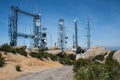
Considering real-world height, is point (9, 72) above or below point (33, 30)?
below

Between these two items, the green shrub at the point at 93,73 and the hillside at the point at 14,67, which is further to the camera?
the hillside at the point at 14,67

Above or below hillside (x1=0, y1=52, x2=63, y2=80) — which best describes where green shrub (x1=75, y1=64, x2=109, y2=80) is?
above

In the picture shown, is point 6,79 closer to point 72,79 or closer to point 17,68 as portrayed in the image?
point 17,68

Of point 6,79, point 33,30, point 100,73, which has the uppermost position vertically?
point 33,30

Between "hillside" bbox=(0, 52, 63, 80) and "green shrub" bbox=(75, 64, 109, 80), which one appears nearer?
"green shrub" bbox=(75, 64, 109, 80)

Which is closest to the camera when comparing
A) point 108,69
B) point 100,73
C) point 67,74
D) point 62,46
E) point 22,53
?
point 100,73

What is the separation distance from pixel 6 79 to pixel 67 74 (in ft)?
18.2

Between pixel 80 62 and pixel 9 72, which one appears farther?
pixel 9 72

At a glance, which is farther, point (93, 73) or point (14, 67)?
point (14, 67)

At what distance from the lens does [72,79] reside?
60.2 feet

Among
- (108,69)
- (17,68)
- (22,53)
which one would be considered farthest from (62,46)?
(108,69)

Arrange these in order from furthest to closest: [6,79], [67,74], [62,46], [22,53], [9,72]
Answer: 1. [62,46]
2. [22,53]
3. [9,72]
4. [6,79]
5. [67,74]

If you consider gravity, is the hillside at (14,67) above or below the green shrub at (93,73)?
below

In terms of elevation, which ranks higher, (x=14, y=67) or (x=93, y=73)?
(x=93, y=73)
